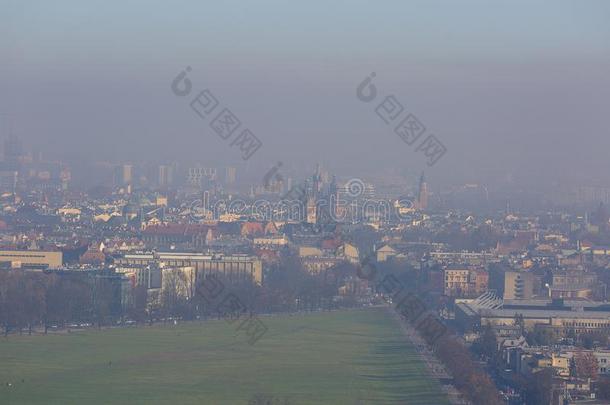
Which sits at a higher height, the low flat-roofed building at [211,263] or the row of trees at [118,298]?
the low flat-roofed building at [211,263]

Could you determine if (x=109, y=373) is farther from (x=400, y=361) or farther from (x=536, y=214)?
(x=536, y=214)

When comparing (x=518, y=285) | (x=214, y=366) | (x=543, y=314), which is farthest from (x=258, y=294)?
(x=214, y=366)

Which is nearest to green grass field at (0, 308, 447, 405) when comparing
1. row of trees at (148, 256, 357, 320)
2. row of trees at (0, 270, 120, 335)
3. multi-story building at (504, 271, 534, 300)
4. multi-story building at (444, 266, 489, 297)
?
row of trees at (0, 270, 120, 335)

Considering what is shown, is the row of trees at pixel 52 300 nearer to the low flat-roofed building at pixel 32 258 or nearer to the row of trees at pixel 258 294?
the row of trees at pixel 258 294

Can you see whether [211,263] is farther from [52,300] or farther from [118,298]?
[52,300]

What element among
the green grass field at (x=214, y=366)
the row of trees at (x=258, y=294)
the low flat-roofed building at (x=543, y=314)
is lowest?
the green grass field at (x=214, y=366)

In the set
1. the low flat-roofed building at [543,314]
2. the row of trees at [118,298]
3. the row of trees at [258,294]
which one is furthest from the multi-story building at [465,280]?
the low flat-roofed building at [543,314]

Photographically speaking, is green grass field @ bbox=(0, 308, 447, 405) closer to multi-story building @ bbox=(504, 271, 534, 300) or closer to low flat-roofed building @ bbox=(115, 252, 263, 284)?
multi-story building @ bbox=(504, 271, 534, 300)
